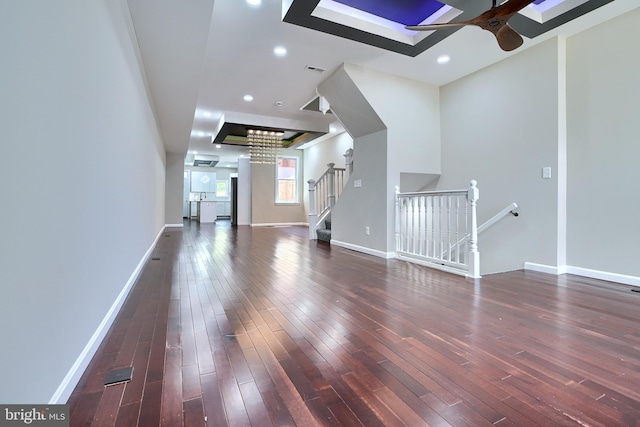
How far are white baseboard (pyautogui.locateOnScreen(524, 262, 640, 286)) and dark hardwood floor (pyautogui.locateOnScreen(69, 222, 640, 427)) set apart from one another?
247 millimetres

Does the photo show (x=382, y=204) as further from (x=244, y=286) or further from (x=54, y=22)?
(x=54, y=22)

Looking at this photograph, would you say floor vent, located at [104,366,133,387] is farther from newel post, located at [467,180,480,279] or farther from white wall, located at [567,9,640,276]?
white wall, located at [567,9,640,276]

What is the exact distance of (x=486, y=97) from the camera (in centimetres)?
439

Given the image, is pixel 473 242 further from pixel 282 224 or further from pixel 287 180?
pixel 287 180

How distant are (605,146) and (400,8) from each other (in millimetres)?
2748

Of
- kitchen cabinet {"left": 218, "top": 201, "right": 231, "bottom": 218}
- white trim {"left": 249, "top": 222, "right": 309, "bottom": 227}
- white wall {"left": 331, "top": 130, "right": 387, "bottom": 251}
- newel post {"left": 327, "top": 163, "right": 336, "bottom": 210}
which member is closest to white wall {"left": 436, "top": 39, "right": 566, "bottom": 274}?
white wall {"left": 331, "top": 130, "right": 387, "bottom": 251}

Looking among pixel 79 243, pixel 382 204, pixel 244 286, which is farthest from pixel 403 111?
pixel 79 243

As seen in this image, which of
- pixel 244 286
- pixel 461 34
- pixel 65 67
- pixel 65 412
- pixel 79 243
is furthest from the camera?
Result: pixel 461 34

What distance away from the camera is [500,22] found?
2.53 m

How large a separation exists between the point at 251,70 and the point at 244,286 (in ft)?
10.7

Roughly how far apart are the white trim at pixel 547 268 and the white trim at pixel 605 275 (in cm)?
8

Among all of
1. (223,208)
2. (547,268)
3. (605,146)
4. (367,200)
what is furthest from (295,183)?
(605,146)

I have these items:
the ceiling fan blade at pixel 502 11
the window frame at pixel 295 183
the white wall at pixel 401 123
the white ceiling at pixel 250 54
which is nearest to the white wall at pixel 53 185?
the white ceiling at pixel 250 54

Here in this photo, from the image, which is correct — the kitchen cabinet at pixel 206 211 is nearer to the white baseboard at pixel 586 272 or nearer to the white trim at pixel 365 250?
the white trim at pixel 365 250
